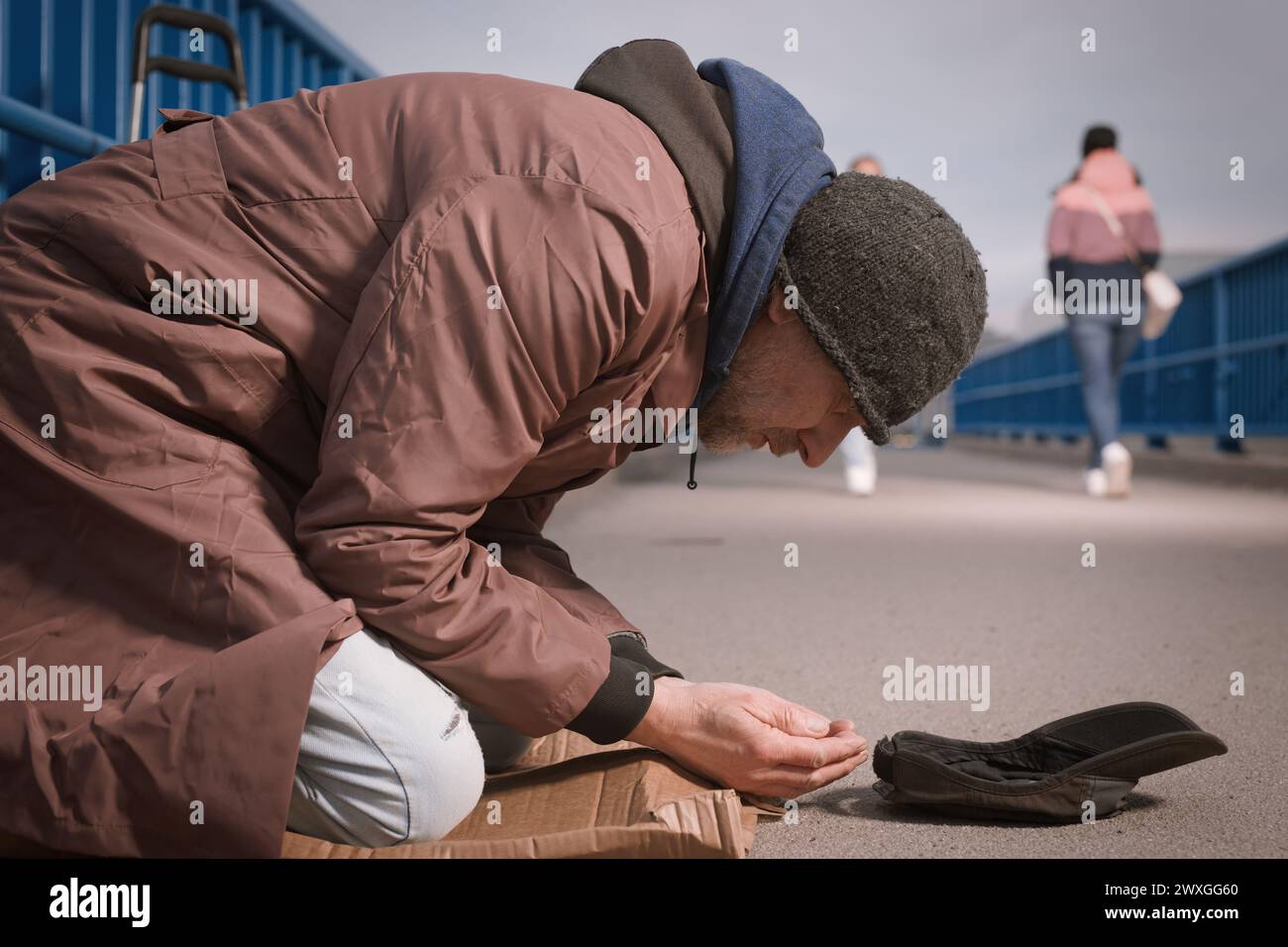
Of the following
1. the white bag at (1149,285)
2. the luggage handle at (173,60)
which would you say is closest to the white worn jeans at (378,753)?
the luggage handle at (173,60)

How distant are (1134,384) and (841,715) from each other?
10.6 metres

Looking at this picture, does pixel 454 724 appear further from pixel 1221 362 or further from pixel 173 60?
pixel 1221 362

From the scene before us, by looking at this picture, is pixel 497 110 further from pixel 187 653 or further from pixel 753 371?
pixel 187 653

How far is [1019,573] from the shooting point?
4.01 metres

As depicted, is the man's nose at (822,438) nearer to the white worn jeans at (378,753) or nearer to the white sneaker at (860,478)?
the white worn jeans at (378,753)

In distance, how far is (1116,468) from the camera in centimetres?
711

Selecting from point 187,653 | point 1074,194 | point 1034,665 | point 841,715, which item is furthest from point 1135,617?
point 1074,194

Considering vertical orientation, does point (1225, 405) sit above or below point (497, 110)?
below

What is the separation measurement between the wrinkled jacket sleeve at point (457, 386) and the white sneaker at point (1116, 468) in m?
6.46

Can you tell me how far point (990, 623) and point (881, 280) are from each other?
1898 mm

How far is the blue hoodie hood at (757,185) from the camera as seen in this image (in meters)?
1.42

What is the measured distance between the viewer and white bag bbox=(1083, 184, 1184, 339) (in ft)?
23.1

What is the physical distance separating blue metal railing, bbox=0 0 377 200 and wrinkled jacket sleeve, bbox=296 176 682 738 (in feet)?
6.91
